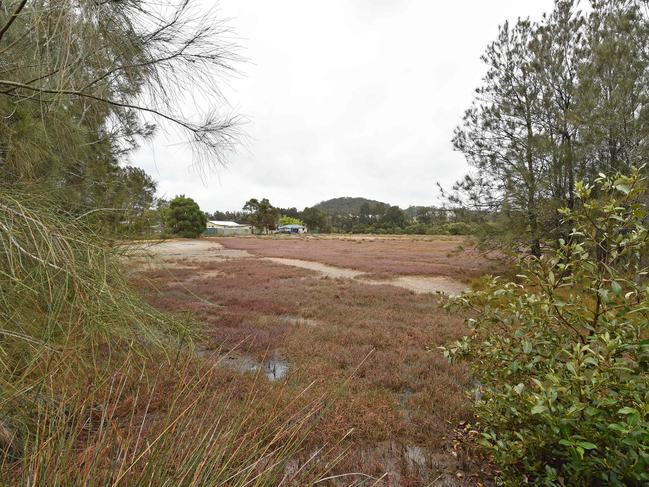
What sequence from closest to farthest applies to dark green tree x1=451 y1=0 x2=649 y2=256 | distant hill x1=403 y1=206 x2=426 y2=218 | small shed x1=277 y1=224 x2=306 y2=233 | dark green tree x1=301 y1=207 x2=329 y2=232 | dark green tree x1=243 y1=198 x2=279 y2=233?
dark green tree x1=451 y1=0 x2=649 y2=256, dark green tree x1=243 y1=198 x2=279 y2=233, dark green tree x1=301 y1=207 x2=329 y2=232, small shed x1=277 y1=224 x2=306 y2=233, distant hill x1=403 y1=206 x2=426 y2=218

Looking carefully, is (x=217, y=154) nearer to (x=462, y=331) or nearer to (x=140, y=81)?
(x=140, y=81)

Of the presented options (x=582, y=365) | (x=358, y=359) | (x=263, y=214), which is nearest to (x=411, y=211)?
(x=263, y=214)

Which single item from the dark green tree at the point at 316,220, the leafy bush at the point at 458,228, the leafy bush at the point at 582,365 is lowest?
the leafy bush at the point at 582,365

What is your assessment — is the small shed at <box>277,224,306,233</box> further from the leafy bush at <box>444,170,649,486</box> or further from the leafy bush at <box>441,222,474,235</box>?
the leafy bush at <box>444,170,649,486</box>

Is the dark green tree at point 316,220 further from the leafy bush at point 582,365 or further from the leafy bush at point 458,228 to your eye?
the leafy bush at point 582,365

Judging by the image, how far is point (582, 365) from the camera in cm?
134

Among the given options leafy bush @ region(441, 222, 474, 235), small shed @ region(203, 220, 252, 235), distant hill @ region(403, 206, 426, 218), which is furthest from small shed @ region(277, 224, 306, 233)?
leafy bush @ region(441, 222, 474, 235)

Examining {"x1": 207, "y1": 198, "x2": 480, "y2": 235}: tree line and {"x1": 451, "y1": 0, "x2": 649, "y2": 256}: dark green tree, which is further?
{"x1": 207, "y1": 198, "x2": 480, "y2": 235}: tree line

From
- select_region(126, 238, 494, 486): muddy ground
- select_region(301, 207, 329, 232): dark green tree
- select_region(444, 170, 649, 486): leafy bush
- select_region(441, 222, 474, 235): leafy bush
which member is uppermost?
select_region(301, 207, 329, 232): dark green tree

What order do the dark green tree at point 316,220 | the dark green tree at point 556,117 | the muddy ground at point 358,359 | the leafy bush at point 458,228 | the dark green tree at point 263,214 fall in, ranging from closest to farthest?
the muddy ground at point 358,359, the dark green tree at point 556,117, the leafy bush at point 458,228, the dark green tree at point 263,214, the dark green tree at point 316,220

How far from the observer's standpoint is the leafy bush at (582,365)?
134 cm

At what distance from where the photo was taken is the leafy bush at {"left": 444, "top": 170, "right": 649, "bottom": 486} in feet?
4.40

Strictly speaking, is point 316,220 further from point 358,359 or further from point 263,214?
point 358,359

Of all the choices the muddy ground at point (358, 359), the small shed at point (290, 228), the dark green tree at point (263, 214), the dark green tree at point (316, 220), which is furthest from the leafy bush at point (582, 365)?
the small shed at point (290, 228)
